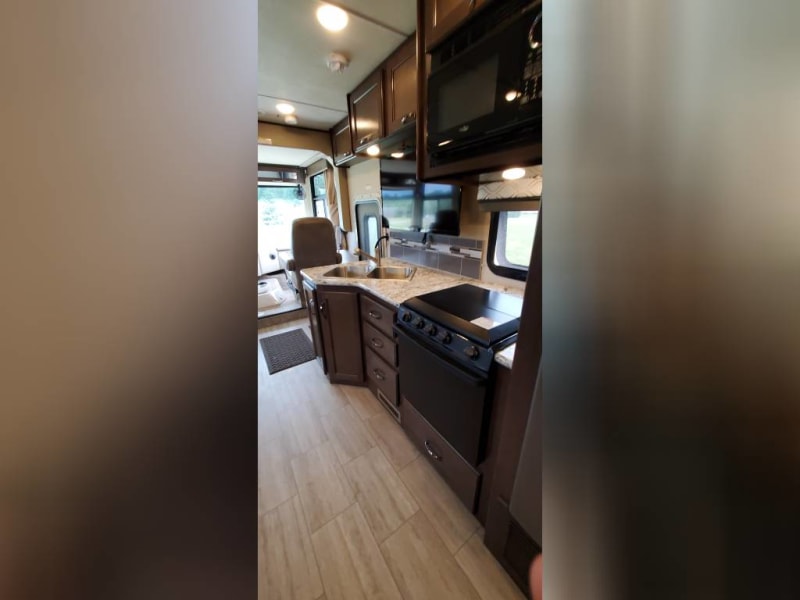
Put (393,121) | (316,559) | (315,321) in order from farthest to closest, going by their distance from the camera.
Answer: (315,321) < (393,121) < (316,559)

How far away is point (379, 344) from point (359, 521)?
97 centimetres

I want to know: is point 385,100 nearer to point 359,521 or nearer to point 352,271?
point 352,271

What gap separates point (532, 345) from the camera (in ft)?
2.60

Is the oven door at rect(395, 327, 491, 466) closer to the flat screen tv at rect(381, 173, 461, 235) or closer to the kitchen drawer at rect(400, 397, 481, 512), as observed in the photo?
the kitchen drawer at rect(400, 397, 481, 512)

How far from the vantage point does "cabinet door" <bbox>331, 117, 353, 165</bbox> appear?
293cm

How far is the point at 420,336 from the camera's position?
1.35 metres

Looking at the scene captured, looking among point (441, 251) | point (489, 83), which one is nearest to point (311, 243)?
point (441, 251)

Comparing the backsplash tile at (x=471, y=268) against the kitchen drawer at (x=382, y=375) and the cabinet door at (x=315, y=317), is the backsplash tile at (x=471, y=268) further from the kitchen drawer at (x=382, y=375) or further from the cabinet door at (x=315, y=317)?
the cabinet door at (x=315, y=317)

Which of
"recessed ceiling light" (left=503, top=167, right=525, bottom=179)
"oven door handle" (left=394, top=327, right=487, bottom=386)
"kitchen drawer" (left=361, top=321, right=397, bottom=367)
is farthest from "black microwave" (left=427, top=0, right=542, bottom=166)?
"kitchen drawer" (left=361, top=321, right=397, bottom=367)
